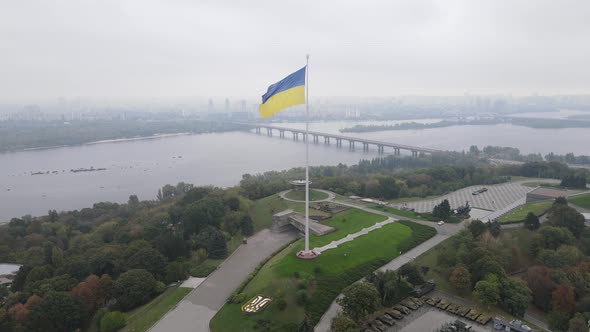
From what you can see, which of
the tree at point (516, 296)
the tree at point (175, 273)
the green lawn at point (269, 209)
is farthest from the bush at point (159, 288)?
the tree at point (516, 296)

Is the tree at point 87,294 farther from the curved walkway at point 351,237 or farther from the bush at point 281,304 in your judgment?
the curved walkway at point 351,237

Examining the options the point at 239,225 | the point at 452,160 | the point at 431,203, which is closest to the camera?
the point at 239,225

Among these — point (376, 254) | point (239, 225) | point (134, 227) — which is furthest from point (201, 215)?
point (376, 254)

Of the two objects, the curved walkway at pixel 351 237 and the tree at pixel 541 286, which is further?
the curved walkway at pixel 351 237

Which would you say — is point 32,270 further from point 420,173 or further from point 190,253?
point 420,173

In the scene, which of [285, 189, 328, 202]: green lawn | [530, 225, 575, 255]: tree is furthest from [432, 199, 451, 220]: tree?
[285, 189, 328, 202]: green lawn

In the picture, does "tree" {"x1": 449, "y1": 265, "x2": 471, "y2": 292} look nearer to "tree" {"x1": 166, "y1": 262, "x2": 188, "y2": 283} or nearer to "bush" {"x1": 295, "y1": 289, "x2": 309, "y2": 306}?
"bush" {"x1": 295, "y1": 289, "x2": 309, "y2": 306}

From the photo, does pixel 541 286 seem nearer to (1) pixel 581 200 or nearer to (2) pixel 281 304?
(2) pixel 281 304
